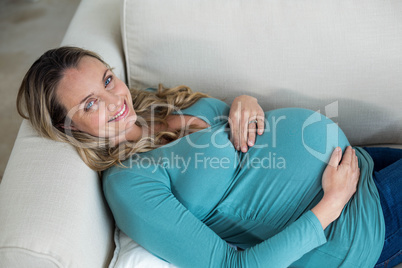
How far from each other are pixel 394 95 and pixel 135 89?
857mm

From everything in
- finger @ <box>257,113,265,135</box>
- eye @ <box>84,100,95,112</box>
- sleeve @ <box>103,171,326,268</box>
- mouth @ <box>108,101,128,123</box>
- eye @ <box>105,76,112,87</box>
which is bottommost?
sleeve @ <box>103,171,326,268</box>

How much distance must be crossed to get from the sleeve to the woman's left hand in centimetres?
28

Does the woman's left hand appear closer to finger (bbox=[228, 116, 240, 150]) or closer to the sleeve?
finger (bbox=[228, 116, 240, 150])

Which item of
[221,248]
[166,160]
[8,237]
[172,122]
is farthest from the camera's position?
[172,122]

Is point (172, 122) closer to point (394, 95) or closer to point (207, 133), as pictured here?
point (207, 133)

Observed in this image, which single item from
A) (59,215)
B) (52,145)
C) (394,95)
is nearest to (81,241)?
(59,215)

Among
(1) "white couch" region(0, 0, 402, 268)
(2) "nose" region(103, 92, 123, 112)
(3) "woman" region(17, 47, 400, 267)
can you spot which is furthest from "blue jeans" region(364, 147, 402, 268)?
(2) "nose" region(103, 92, 123, 112)

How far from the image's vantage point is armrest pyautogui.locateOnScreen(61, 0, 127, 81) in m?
1.34

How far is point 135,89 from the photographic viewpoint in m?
1.32

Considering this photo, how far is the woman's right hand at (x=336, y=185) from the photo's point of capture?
1.01m

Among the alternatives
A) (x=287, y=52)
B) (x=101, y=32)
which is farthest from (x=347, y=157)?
(x=101, y=32)

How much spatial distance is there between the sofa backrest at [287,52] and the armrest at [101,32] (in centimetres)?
6

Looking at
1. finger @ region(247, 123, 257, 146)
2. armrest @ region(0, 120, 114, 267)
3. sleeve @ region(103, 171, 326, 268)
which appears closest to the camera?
armrest @ region(0, 120, 114, 267)

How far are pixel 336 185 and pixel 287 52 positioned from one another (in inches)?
18.6
